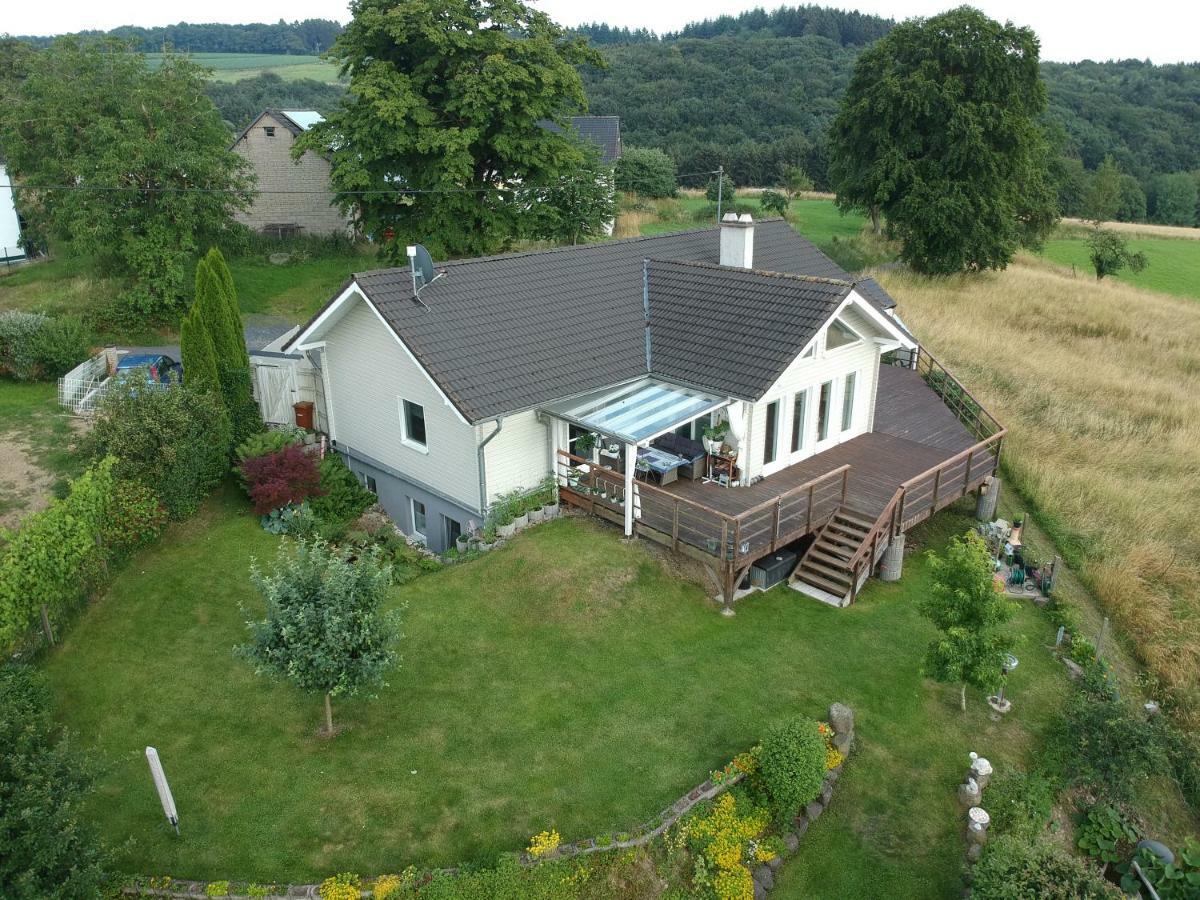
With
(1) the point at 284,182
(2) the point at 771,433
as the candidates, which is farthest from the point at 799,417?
(1) the point at 284,182

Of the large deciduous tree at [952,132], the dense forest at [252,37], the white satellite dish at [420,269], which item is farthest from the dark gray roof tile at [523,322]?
the dense forest at [252,37]

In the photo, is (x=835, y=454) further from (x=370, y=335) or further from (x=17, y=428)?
(x=17, y=428)

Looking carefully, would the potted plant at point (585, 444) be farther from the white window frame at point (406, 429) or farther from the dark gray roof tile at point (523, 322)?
the white window frame at point (406, 429)

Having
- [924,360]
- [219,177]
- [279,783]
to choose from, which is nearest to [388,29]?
[219,177]

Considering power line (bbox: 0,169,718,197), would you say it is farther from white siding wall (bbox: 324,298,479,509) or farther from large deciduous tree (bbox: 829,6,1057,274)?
large deciduous tree (bbox: 829,6,1057,274)

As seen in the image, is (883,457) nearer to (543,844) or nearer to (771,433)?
(771,433)

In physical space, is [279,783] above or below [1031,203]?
below

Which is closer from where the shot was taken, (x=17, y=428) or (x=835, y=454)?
(x=835, y=454)
